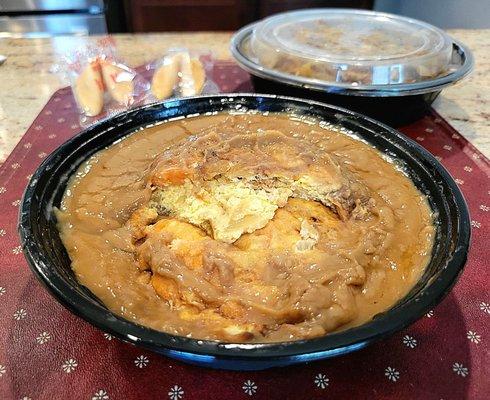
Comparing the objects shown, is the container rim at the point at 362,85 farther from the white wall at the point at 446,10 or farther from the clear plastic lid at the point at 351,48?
the white wall at the point at 446,10

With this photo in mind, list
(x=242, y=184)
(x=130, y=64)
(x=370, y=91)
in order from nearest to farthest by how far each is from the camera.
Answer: (x=242, y=184) < (x=370, y=91) < (x=130, y=64)

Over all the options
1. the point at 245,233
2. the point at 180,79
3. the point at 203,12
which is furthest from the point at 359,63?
the point at 203,12

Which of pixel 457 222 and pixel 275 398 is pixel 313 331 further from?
pixel 457 222

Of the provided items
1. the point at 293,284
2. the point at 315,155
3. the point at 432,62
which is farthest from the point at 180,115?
the point at 432,62

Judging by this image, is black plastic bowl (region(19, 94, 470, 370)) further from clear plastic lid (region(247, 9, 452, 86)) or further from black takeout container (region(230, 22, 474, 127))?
clear plastic lid (region(247, 9, 452, 86))

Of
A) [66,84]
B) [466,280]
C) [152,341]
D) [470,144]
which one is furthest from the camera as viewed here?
[66,84]

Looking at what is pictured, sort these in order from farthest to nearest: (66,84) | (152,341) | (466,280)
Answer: (66,84)
(466,280)
(152,341)

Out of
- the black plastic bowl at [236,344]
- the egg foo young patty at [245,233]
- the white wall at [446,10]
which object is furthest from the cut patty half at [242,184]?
the white wall at [446,10]

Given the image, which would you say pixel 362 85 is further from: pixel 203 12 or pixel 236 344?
pixel 203 12
